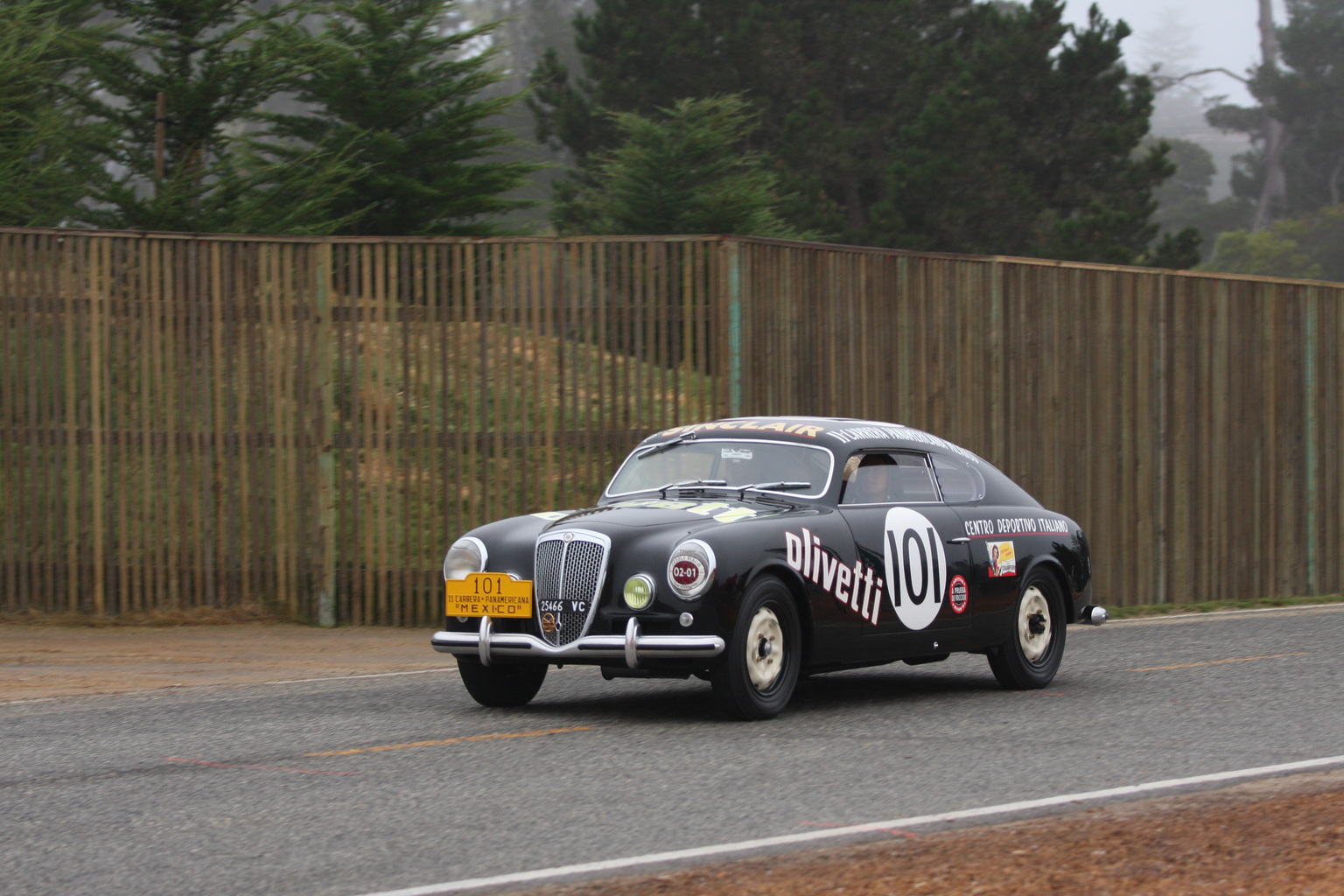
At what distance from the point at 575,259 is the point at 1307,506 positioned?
380 inches

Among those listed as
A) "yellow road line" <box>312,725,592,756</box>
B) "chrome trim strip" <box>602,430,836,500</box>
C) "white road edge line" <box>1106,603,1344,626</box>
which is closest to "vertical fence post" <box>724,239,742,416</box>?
"white road edge line" <box>1106,603,1344,626</box>

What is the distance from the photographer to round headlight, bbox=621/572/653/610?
7953mm

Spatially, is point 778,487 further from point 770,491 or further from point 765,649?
point 765,649

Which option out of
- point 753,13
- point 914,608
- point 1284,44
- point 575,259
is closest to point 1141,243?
point 753,13

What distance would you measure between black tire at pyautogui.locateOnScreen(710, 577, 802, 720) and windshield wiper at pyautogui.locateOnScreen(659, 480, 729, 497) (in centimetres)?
107

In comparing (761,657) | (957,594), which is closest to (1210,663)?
(957,594)

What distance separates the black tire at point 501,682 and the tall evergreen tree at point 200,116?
42.5 feet

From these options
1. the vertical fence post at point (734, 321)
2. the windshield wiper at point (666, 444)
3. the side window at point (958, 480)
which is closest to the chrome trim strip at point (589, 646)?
the windshield wiper at point (666, 444)

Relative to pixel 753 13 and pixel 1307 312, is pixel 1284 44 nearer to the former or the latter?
pixel 753 13

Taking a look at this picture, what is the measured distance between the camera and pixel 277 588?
1430 centimetres

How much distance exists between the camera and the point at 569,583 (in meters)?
8.19

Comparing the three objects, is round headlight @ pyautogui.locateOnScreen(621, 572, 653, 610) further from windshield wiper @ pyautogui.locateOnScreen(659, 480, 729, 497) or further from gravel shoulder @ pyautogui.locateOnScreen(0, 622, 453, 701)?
gravel shoulder @ pyautogui.locateOnScreen(0, 622, 453, 701)

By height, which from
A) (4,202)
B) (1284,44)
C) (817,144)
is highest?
(1284,44)

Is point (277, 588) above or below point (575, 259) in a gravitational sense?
below
